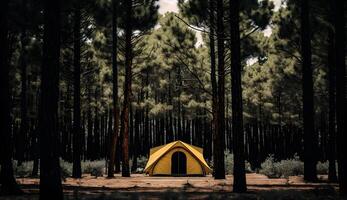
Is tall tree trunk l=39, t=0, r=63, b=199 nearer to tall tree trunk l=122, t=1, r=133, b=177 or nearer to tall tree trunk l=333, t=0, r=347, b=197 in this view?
tall tree trunk l=333, t=0, r=347, b=197

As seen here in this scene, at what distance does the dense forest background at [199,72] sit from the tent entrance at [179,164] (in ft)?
10.8

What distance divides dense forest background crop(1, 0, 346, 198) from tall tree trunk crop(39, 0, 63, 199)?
4cm

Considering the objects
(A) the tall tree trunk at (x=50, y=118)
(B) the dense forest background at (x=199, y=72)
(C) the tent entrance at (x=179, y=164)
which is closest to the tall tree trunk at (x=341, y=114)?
(B) the dense forest background at (x=199, y=72)

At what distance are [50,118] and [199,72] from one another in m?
25.5

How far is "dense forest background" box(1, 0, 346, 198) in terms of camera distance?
47.9 ft

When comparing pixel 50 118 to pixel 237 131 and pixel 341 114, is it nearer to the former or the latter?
pixel 237 131

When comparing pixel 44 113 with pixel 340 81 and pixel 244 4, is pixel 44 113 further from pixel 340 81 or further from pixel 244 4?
pixel 244 4

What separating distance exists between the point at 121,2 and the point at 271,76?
15.3m

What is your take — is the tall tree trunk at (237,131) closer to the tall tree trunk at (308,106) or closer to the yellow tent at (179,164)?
the tall tree trunk at (308,106)

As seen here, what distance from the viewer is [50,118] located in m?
9.94

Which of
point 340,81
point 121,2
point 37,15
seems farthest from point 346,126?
point 121,2

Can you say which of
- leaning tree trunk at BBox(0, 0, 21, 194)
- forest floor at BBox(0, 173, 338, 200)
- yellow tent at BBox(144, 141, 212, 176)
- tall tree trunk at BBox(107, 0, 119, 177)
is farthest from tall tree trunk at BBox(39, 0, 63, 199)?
yellow tent at BBox(144, 141, 212, 176)

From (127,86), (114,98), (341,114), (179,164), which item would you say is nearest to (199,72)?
(179,164)

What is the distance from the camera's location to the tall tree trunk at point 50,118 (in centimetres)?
981
